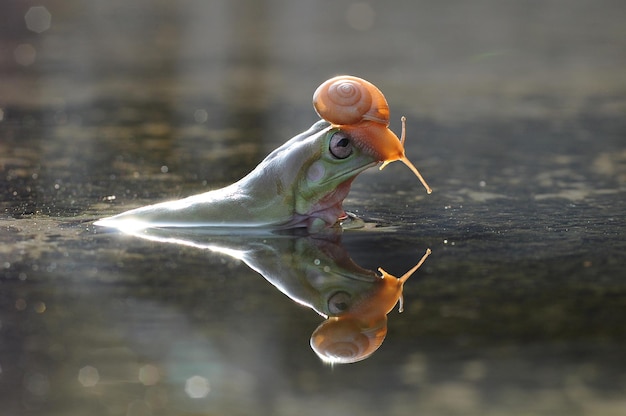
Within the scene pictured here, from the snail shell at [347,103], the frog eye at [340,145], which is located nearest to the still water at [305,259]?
the frog eye at [340,145]

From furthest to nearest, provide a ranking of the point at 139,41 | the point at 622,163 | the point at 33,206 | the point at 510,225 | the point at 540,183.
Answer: the point at 139,41 → the point at 622,163 → the point at 540,183 → the point at 33,206 → the point at 510,225

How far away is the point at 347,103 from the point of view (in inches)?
171

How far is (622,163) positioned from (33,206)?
3.38 metres

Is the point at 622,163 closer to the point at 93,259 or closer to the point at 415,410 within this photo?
the point at 93,259

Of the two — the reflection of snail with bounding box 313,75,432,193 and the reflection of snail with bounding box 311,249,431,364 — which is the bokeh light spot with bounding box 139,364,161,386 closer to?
the reflection of snail with bounding box 311,249,431,364

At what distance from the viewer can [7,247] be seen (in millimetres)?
4371

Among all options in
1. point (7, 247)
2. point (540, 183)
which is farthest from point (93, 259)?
point (540, 183)

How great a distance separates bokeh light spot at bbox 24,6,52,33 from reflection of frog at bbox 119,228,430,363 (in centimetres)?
1265

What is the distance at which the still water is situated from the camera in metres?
2.91

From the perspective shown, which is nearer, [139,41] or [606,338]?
[606,338]

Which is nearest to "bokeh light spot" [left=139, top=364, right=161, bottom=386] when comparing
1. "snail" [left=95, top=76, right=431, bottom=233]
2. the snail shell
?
"snail" [left=95, top=76, right=431, bottom=233]

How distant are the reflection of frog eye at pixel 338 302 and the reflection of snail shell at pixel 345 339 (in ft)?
0.31

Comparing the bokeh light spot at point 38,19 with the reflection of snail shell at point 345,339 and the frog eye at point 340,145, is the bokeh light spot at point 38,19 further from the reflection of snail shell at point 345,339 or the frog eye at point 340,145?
the reflection of snail shell at point 345,339

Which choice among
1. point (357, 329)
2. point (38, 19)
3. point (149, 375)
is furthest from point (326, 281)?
point (38, 19)
